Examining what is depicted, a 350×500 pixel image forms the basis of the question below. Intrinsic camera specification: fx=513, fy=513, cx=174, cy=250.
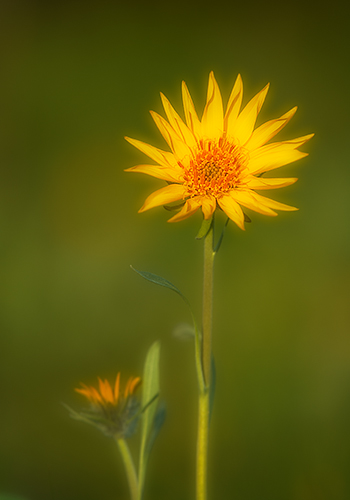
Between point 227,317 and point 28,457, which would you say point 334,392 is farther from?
point 28,457

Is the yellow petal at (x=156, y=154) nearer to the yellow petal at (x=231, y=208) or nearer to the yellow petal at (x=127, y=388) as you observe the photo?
the yellow petal at (x=231, y=208)

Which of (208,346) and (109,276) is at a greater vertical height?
(109,276)

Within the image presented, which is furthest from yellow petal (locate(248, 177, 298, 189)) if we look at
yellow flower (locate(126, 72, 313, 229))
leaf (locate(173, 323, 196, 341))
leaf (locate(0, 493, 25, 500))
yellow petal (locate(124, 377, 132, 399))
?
leaf (locate(0, 493, 25, 500))

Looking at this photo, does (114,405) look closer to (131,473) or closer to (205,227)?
(131,473)

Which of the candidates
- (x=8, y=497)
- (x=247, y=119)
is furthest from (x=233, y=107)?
(x=8, y=497)

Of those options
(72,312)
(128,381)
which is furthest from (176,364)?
(128,381)

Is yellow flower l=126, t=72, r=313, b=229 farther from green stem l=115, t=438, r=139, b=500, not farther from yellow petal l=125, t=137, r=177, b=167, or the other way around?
green stem l=115, t=438, r=139, b=500

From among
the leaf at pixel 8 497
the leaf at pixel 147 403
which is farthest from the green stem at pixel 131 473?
the leaf at pixel 8 497
